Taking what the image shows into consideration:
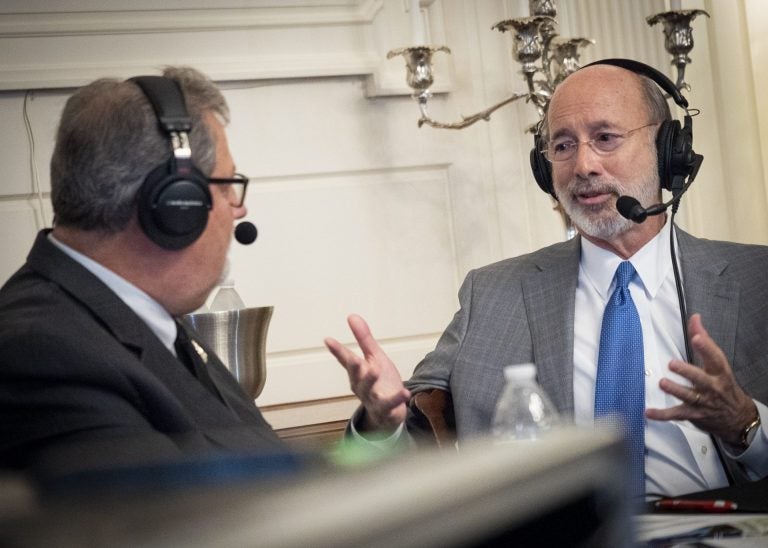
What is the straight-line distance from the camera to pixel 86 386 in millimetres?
986

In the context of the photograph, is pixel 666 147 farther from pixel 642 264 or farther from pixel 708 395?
pixel 708 395

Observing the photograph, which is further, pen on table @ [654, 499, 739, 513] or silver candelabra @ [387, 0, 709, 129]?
silver candelabra @ [387, 0, 709, 129]

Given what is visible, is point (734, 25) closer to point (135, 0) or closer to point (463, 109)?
point (463, 109)

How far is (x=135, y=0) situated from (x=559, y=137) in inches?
50.3

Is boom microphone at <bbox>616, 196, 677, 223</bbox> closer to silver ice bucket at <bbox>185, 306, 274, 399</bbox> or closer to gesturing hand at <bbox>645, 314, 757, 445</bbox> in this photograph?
gesturing hand at <bbox>645, 314, 757, 445</bbox>

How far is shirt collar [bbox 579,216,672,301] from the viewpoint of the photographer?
67.7 inches

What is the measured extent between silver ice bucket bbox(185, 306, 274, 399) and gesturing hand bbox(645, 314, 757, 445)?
77 cm

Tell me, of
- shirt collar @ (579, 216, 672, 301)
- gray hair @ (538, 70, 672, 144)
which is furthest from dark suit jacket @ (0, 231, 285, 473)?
gray hair @ (538, 70, 672, 144)

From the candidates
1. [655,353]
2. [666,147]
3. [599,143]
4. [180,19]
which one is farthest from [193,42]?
[655,353]

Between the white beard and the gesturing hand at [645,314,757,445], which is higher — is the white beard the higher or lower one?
the higher one

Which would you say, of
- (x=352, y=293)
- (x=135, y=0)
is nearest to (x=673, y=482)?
(x=352, y=293)

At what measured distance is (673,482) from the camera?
1541 mm

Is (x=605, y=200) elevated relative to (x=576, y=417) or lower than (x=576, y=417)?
elevated

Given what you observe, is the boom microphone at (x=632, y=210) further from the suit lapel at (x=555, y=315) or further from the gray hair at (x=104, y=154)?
the gray hair at (x=104, y=154)
